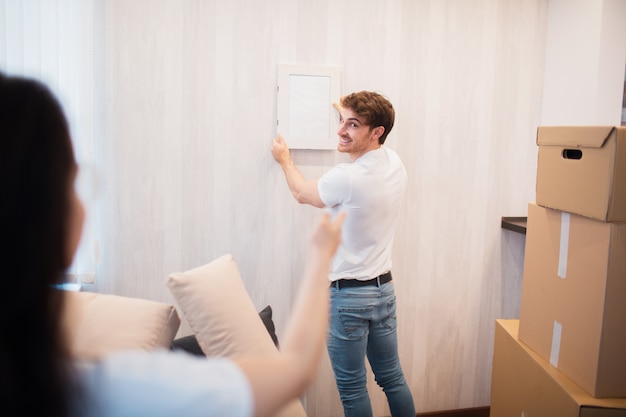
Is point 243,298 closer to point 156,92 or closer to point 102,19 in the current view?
point 156,92

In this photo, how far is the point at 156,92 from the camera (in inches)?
87.9

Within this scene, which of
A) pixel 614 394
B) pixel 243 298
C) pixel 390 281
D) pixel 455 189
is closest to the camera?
pixel 614 394

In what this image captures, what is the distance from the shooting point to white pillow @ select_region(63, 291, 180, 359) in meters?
1.44

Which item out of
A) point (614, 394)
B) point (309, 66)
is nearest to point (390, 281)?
point (614, 394)

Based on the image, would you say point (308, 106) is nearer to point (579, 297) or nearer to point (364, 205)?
point (364, 205)

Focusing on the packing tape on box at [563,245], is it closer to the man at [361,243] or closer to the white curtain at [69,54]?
the man at [361,243]

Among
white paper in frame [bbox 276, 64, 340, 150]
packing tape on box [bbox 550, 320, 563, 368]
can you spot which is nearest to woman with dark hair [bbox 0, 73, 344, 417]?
packing tape on box [bbox 550, 320, 563, 368]

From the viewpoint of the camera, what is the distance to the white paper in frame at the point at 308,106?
235 cm

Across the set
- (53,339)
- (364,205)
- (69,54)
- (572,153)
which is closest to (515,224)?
(572,153)

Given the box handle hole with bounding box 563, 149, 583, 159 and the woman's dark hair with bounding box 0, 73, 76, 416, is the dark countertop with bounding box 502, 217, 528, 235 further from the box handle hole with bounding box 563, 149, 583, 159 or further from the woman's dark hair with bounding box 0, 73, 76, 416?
the woman's dark hair with bounding box 0, 73, 76, 416

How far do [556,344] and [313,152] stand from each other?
1264 millimetres

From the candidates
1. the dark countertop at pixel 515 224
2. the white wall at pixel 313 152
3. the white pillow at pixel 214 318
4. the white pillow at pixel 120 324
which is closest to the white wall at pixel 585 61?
Answer: the white wall at pixel 313 152

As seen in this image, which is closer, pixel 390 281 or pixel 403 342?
pixel 390 281

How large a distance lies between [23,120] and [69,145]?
7 cm
